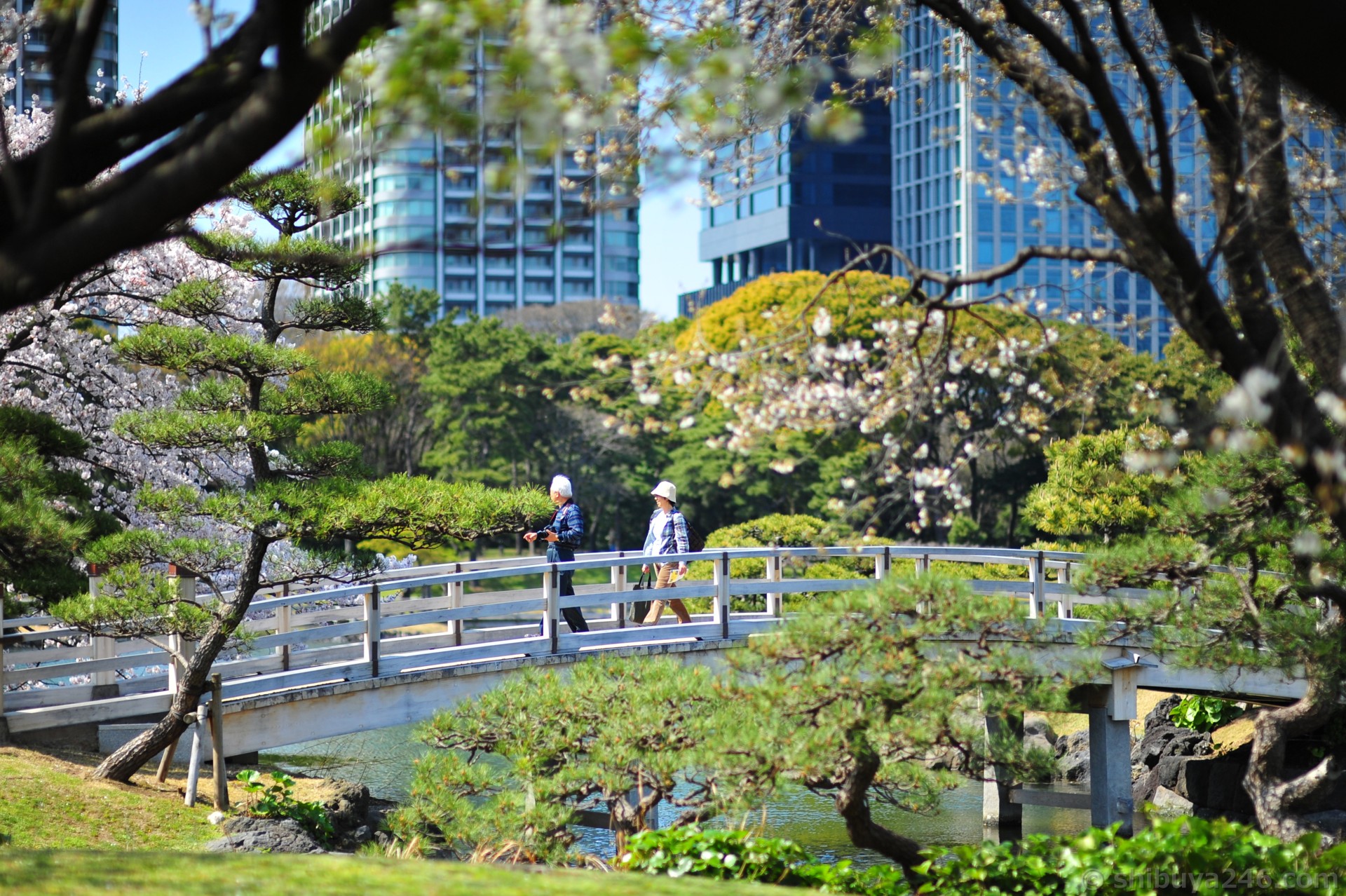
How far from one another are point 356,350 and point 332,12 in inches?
1172

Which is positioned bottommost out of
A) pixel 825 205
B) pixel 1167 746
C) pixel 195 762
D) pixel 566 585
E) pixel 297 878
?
pixel 1167 746

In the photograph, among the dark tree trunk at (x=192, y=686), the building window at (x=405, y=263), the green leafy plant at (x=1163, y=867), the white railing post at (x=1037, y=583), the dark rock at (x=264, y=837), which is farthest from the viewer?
the building window at (x=405, y=263)

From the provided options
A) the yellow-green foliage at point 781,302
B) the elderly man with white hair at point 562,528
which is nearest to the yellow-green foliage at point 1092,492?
the elderly man with white hair at point 562,528

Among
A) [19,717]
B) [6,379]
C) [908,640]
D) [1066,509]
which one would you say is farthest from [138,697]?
[1066,509]

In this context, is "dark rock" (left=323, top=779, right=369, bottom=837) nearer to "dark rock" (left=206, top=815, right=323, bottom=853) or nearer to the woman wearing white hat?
"dark rock" (left=206, top=815, right=323, bottom=853)

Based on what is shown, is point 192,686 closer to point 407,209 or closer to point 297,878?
point 297,878

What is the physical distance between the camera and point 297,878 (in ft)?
18.8

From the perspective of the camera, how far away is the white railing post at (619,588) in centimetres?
1473

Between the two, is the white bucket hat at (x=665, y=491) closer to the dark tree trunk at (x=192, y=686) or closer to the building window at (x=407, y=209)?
the dark tree trunk at (x=192, y=686)

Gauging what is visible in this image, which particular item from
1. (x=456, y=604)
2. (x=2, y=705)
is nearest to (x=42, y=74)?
(x=456, y=604)

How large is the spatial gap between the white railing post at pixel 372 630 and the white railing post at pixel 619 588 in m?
3.26

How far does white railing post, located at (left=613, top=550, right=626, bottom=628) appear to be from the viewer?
14727 mm

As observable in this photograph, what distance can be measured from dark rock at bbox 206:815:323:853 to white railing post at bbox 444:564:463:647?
12.3 feet

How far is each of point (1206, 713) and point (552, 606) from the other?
9.63 meters
